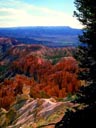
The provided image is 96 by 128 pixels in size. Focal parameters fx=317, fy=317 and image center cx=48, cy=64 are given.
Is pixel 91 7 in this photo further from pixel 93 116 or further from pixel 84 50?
pixel 93 116

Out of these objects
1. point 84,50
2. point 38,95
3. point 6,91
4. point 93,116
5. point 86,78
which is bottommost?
point 6,91

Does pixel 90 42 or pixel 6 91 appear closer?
pixel 90 42

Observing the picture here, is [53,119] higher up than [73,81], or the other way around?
[53,119]

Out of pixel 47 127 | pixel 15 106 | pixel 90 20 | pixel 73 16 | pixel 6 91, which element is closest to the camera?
pixel 90 20

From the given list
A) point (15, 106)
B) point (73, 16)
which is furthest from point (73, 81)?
A: point (73, 16)

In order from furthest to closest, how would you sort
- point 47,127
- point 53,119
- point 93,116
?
point 53,119, point 47,127, point 93,116

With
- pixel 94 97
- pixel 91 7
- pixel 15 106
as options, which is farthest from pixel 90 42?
pixel 15 106

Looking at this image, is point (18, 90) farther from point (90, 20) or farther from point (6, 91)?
point (90, 20)
